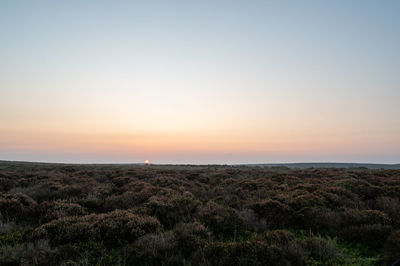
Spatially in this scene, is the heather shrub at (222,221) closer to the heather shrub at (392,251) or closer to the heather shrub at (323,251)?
the heather shrub at (323,251)

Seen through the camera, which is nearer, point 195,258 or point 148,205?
point 195,258

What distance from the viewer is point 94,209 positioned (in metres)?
9.12

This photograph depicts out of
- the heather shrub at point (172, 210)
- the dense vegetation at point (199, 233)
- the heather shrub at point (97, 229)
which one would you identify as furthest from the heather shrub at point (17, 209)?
the heather shrub at point (172, 210)

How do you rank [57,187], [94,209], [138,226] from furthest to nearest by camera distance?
[57,187] → [94,209] → [138,226]

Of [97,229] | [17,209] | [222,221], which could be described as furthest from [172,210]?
[17,209]

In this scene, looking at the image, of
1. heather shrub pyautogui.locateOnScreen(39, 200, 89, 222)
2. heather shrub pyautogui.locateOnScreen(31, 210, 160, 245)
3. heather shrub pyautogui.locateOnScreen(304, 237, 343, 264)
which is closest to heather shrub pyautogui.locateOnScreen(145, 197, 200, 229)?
heather shrub pyautogui.locateOnScreen(31, 210, 160, 245)

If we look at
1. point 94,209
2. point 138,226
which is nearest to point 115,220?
point 138,226

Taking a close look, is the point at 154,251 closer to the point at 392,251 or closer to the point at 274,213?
the point at 274,213

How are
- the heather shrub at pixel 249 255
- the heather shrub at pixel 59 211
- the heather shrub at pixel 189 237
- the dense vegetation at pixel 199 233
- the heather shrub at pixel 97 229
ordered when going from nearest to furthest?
the heather shrub at pixel 249 255 < the dense vegetation at pixel 199 233 < the heather shrub at pixel 189 237 < the heather shrub at pixel 97 229 < the heather shrub at pixel 59 211

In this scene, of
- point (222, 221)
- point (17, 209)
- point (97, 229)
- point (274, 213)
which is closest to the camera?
point (97, 229)

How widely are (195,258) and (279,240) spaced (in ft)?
6.75

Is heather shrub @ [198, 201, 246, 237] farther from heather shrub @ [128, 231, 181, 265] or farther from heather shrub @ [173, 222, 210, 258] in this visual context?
heather shrub @ [128, 231, 181, 265]

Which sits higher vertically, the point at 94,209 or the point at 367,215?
the point at 367,215

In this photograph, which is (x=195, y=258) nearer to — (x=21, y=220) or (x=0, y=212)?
(x=21, y=220)
